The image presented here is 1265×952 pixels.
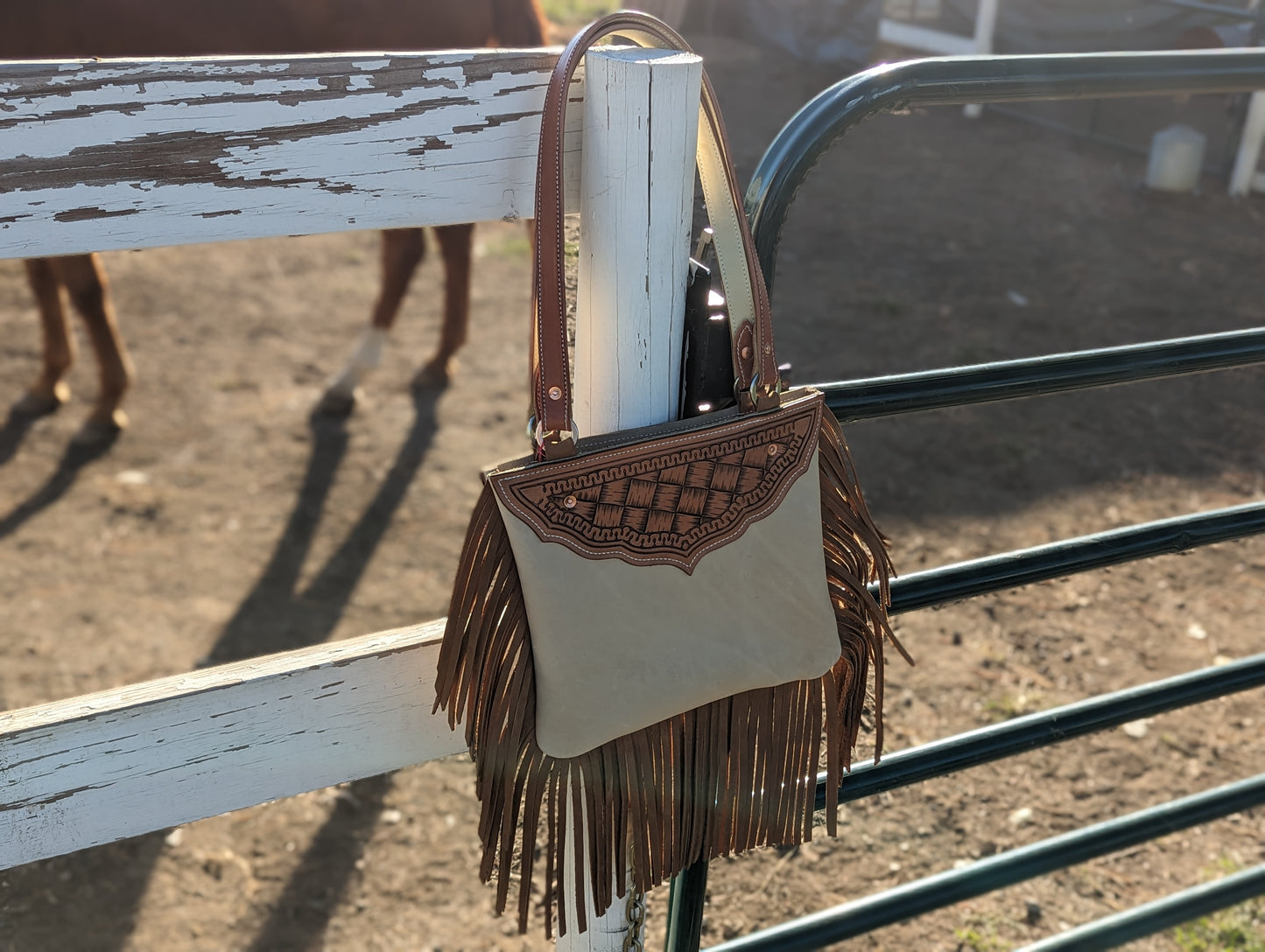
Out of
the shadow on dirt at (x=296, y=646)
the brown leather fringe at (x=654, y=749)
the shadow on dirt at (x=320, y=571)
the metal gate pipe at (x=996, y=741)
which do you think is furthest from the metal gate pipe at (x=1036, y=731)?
the shadow on dirt at (x=320, y=571)

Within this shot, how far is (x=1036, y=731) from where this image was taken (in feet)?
4.00

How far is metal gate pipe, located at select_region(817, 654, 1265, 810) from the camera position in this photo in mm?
1125

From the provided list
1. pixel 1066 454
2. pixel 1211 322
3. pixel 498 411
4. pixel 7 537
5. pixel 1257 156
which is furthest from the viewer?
pixel 1257 156

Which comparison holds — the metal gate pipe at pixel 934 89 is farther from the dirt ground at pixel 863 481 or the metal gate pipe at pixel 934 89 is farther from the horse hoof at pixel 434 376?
the horse hoof at pixel 434 376

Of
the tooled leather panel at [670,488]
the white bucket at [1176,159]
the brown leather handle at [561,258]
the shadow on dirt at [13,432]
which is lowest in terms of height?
the shadow on dirt at [13,432]

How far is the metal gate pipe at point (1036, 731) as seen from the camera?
3.69ft

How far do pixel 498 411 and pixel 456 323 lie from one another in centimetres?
34

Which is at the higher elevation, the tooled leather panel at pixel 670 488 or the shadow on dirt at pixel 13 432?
the tooled leather panel at pixel 670 488

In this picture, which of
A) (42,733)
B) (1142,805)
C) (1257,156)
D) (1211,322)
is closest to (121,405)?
(42,733)

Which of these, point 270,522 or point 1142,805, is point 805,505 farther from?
point 270,522

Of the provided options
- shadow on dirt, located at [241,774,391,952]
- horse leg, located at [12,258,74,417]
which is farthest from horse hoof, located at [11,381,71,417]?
shadow on dirt, located at [241,774,391,952]

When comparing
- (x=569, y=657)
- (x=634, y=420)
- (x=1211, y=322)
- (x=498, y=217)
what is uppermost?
(x=498, y=217)

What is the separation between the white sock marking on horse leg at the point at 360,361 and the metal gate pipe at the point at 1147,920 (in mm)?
2710

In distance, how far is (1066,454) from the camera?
3.31 metres
